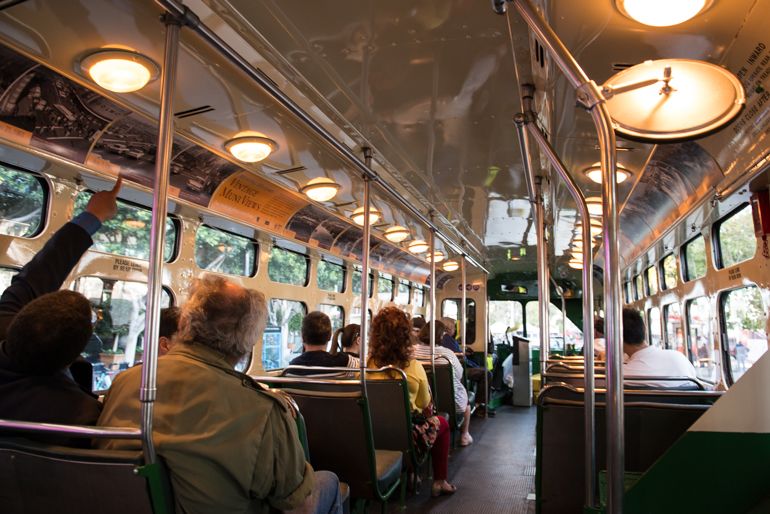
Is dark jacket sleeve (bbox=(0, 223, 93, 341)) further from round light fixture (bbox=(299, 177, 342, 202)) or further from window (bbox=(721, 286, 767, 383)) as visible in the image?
window (bbox=(721, 286, 767, 383))

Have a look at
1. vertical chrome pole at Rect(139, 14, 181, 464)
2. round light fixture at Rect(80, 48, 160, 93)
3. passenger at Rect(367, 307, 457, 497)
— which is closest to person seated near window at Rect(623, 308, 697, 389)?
passenger at Rect(367, 307, 457, 497)

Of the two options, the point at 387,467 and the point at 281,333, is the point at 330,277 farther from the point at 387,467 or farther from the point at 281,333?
the point at 387,467

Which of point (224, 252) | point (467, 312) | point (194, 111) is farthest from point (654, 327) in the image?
point (194, 111)

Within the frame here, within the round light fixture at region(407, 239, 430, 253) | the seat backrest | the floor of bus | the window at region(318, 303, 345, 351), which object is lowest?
the floor of bus

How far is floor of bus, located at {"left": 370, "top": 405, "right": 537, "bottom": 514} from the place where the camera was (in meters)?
4.13

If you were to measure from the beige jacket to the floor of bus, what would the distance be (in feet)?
8.39

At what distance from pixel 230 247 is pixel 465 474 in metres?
3.46

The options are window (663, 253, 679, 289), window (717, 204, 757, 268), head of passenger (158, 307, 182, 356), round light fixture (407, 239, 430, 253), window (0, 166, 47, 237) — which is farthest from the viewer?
round light fixture (407, 239, 430, 253)

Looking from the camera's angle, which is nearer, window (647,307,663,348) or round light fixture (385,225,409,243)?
round light fixture (385,225,409,243)

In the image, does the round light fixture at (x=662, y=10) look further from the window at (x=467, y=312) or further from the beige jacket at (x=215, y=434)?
the window at (x=467, y=312)

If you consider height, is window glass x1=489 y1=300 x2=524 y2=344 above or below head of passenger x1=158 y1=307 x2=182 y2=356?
above

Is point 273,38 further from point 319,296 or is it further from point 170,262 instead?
point 319,296

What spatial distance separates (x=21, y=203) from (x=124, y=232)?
862 mm

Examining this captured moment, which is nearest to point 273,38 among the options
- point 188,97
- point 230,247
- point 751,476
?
point 188,97
